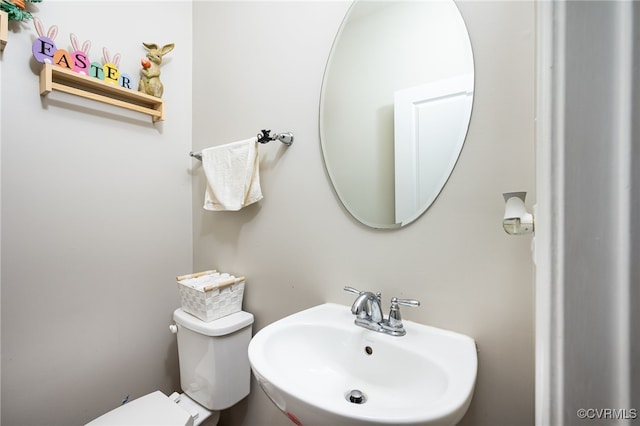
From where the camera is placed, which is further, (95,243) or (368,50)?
(95,243)

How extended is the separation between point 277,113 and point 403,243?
2.37ft

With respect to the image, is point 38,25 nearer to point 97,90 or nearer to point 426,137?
point 97,90

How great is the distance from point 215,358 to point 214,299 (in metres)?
0.22

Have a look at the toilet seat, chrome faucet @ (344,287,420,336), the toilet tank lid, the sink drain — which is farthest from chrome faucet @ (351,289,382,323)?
the toilet seat

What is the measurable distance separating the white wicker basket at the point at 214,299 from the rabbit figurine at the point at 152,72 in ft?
2.91

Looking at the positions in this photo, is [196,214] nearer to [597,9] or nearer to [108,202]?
[108,202]

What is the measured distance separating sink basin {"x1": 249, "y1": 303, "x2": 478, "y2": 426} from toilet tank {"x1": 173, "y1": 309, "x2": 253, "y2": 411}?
1.30 feet

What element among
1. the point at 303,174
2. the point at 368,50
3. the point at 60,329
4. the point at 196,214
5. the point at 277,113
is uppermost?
the point at 368,50

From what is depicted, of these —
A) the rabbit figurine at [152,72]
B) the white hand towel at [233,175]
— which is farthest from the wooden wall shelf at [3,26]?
the white hand towel at [233,175]

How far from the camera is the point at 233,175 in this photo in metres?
1.15

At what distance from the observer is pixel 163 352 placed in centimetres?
137

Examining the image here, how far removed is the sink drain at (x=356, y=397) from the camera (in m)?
0.71

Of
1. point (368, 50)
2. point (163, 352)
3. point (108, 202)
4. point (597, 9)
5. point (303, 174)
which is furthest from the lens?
point (163, 352)

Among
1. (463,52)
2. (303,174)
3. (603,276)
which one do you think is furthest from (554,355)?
(303,174)
